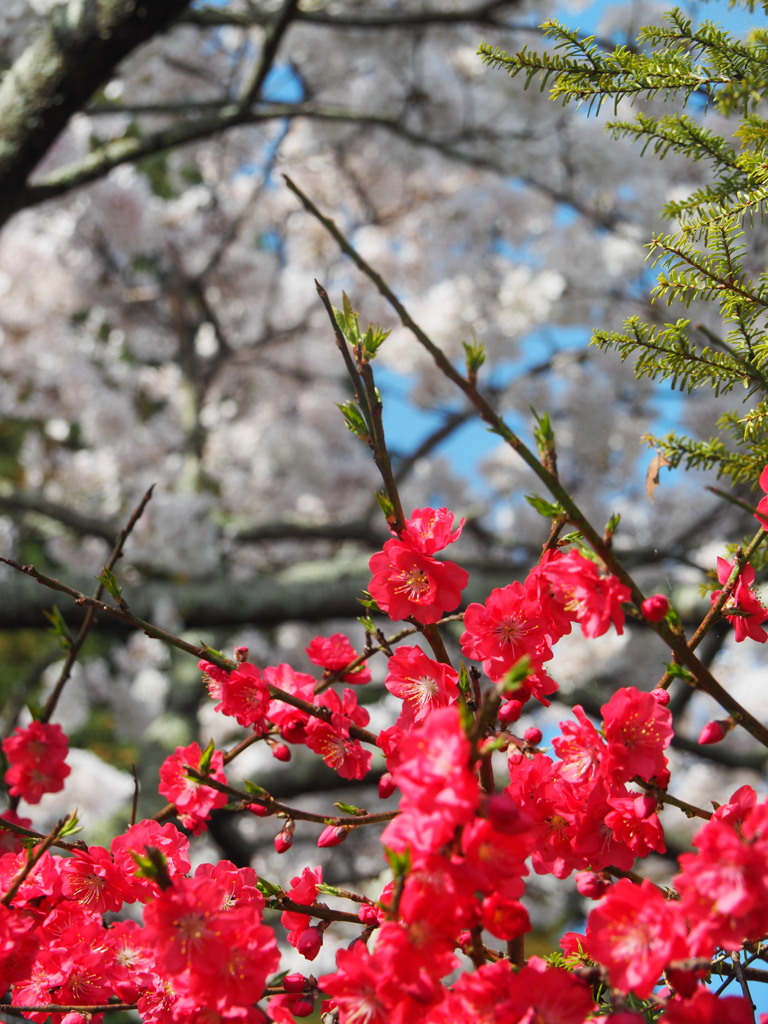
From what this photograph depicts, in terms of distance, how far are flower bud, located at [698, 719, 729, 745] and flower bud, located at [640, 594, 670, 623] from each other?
12cm

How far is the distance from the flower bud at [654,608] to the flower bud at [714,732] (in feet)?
0.38

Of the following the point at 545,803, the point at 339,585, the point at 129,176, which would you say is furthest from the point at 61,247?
the point at 545,803

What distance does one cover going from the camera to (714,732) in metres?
0.71

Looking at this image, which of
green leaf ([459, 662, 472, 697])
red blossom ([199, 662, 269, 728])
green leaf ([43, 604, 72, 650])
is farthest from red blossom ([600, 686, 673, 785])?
green leaf ([43, 604, 72, 650])

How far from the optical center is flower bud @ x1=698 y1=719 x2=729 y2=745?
695 millimetres

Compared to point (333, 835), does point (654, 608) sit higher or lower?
higher

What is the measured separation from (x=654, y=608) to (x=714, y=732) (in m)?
0.14

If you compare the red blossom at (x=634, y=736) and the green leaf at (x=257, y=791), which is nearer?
the red blossom at (x=634, y=736)

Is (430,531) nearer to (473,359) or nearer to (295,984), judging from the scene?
(473,359)

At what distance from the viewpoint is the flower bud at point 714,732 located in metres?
0.70

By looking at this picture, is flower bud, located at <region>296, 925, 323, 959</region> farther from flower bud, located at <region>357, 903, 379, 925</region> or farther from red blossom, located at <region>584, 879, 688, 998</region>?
red blossom, located at <region>584, 879, 688, 998</region>

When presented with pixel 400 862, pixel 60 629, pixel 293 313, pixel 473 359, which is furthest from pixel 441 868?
pixel 293 313

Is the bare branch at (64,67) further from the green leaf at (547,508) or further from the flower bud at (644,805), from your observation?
the flower bud at (644,805)

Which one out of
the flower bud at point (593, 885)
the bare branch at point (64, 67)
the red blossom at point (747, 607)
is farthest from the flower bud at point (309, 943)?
the bare branch at point (64, 67)
